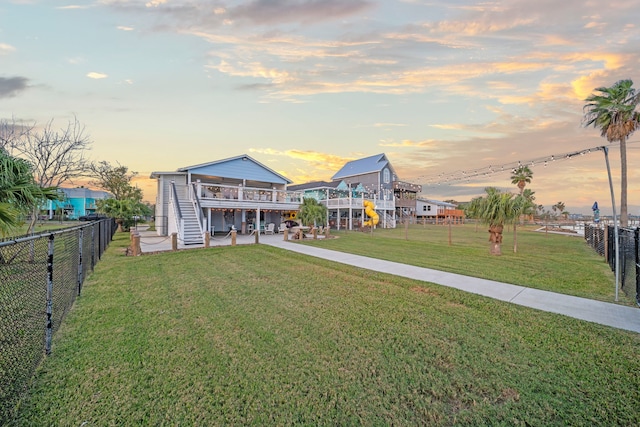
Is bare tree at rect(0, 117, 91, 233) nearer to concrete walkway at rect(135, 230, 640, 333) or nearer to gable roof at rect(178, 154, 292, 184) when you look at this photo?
gable roof at rect(178, 154, 292, 184)

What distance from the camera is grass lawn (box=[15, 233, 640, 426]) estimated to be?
8.20 feet

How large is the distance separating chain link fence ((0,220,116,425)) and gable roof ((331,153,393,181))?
31948 millimetres

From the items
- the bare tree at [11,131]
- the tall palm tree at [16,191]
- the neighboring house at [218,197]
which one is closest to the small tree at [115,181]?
the neighboring house at [218,197]

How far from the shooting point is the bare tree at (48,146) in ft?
39.2

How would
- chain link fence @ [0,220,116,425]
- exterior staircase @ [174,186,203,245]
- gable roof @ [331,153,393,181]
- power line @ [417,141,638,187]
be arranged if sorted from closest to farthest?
chain link fence @ [0,220,116,425] → power line @ [417,141,638,187] → exterior staircase @ [174,186,203,245] → gable roof @ [331,153,393,181]

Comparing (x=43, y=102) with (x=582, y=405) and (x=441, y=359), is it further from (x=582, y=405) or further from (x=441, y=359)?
(x=582, y=405)

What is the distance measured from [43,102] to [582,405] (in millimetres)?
22249

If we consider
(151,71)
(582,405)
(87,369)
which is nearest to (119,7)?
(151,71)

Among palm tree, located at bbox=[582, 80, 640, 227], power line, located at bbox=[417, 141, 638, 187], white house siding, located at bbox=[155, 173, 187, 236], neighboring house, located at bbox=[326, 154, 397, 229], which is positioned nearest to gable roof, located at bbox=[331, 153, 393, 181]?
neighboring house, located at bbox=[326, 154, 397, 229]

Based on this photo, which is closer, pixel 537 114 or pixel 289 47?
pixel 289 47

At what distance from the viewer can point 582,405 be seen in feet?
8.60

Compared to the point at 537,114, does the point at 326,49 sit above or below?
above

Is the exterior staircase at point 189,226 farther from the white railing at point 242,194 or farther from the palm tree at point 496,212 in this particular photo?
the palm tree at point 496,212

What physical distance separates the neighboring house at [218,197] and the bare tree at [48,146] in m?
4.60
